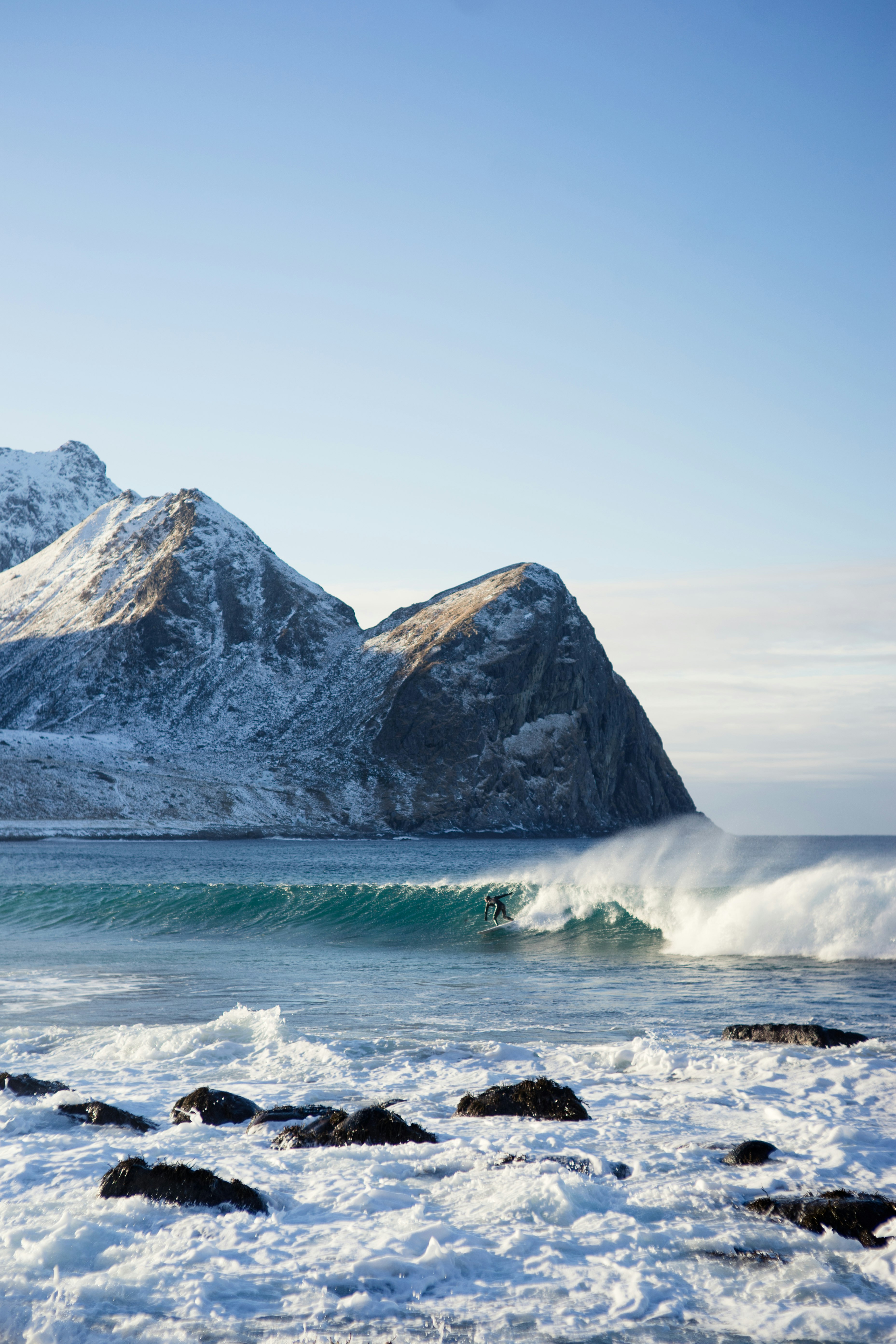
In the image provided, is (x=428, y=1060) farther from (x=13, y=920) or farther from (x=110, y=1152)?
(x=13, y=920)

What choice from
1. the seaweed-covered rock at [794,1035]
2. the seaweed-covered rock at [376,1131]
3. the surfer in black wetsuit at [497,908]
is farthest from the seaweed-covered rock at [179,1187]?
the surfer in black wetsuit at [497,908]

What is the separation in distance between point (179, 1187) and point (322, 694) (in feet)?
551

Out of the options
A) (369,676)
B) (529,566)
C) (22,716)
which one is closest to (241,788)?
(369,676)

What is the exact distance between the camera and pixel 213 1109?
10.4 m

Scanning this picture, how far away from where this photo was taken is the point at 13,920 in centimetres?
3472

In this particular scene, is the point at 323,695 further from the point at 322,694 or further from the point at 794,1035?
the point at 794,1035

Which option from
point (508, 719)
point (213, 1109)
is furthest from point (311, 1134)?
point (508, 719)

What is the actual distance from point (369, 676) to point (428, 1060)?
162 m

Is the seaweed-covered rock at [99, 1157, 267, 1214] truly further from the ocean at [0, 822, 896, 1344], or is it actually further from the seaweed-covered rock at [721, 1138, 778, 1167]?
the seaweed-covered rock at [721, 1138, 778, 1167]

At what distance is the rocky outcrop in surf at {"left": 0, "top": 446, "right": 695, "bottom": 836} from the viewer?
153 meters

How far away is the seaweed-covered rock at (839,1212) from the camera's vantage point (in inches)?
281

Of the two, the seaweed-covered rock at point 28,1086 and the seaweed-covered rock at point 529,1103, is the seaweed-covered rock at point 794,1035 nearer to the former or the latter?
the seaweed-covered rock at point 529,1103

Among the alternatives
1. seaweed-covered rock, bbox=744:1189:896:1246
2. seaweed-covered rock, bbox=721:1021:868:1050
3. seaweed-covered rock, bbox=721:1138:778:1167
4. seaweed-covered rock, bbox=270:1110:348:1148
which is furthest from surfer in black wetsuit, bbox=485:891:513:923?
seaweed-covered rock, bbox=744:1189:896:1246

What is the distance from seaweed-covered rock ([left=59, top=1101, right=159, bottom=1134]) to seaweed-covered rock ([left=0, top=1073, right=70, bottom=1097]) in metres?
0.74
